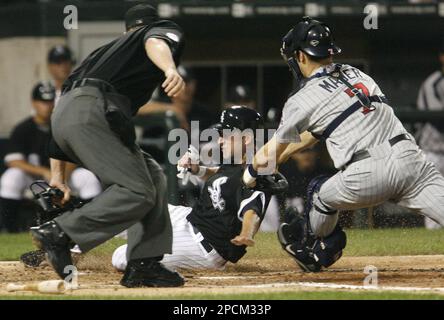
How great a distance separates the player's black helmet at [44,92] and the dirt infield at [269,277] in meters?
3.44

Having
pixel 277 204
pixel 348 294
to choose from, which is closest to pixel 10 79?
pixel 277 204

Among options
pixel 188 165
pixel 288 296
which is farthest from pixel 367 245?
pixel 288 296

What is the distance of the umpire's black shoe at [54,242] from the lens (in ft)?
21.8

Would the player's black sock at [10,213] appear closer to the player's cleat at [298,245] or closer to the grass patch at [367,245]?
the grass patch at [367,245]

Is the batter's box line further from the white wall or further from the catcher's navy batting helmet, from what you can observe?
the white wall

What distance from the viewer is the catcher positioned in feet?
24.5

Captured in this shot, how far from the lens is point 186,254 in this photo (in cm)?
766

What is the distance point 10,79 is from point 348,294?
7.46 metres

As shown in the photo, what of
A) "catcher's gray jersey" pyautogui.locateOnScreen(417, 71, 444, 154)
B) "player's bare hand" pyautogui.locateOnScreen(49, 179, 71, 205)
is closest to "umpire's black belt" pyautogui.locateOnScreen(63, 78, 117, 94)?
"player's bare hand" pyautogui.locateOnScreen(49, 179, 71, 205)

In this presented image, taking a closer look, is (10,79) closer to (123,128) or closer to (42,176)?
(42,176)

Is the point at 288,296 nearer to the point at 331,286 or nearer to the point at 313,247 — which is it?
the point at 331,286

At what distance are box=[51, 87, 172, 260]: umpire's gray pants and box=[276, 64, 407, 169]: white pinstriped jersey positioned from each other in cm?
89

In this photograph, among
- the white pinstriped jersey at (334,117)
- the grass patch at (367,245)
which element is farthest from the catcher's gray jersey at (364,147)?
the grass patch at (367,245)

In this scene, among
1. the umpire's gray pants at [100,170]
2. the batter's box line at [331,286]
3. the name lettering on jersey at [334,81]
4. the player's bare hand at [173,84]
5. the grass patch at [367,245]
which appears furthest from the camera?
the grass patch at [367,245]
